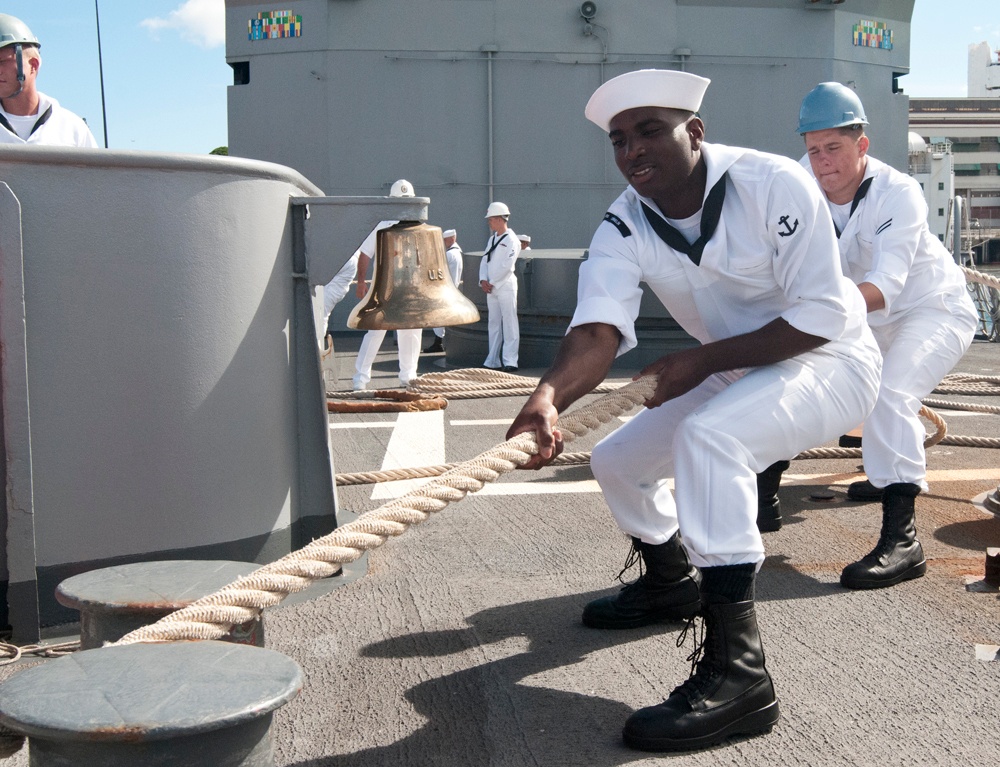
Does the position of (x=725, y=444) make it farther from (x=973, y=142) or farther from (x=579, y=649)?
(x=973, y=142)

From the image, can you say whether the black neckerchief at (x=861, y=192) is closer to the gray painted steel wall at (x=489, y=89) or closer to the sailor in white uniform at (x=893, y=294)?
the sailor in white uniform at (x=893, y=294)

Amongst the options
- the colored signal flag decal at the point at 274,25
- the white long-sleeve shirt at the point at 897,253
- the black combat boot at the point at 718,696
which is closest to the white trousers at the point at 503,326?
the white long-sleeve shirt at the point at 897,253

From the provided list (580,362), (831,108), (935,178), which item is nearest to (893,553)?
(580,362)

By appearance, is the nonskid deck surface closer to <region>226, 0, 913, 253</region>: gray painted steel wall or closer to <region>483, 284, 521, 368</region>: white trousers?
<region>483, 284, 521, 368</region>: white trousers

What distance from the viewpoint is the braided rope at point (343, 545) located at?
1.89 meters

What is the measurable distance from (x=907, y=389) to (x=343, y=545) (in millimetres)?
2437

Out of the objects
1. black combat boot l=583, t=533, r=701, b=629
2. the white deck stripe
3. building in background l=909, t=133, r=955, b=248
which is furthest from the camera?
building in background l=909, t=133, r=955, b=248

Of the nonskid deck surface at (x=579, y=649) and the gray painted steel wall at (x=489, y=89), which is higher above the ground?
the gray painted steel wall at (x=489, y=89)

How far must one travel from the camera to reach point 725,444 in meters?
2.54

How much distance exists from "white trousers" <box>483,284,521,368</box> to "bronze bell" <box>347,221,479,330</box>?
23.3 feet

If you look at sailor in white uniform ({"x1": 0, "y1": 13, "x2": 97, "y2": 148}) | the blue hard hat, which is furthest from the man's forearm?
sailor in white uniform ({"x1": 0, "y1": 13, "x2": 97, "y2": 148})

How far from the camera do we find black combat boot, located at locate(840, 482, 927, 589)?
137 inches

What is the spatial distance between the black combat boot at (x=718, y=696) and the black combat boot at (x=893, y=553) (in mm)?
1098

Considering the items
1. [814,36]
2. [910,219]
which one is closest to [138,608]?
[910,219]
